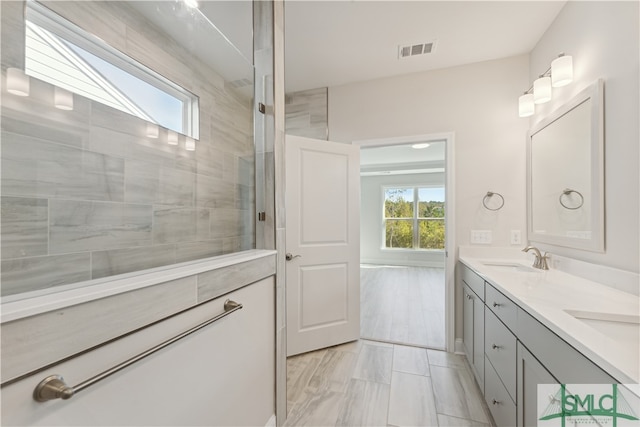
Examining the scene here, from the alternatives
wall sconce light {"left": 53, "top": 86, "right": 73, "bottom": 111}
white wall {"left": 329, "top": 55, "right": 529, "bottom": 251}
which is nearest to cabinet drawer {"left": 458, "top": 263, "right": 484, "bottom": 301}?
white wall {"left": 329, "top": 55, "right": 529, "bottom": 251}

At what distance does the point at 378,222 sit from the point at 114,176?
21.9 feet

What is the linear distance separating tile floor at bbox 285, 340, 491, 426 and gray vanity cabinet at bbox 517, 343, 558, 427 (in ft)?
1.95

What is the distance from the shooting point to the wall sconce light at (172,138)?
1.41 m

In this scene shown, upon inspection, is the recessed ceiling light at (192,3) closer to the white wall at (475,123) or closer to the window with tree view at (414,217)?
the white wall at (475,123)

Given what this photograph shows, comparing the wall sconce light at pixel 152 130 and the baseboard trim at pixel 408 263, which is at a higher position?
the wall sconce light at pixel 152 130

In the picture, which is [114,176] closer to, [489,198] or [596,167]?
[596,167]

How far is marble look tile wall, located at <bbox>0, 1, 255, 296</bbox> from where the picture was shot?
0.87 meters

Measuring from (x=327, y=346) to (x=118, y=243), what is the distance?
2.03m

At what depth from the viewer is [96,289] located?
66 centimetres

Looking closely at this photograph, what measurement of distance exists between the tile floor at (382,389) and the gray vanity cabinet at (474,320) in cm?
16

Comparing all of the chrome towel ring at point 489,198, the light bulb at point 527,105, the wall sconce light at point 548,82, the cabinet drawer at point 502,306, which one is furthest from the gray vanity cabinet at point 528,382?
the light bulb at point 527,105

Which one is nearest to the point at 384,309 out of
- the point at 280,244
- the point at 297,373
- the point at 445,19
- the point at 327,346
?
the point at 327,346

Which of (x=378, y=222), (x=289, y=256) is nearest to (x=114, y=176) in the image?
(x=289, y=256)

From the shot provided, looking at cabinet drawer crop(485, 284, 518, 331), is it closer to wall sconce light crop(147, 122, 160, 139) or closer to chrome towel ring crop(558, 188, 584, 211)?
chrome towel ring crop(558, 188, 584, 211)
